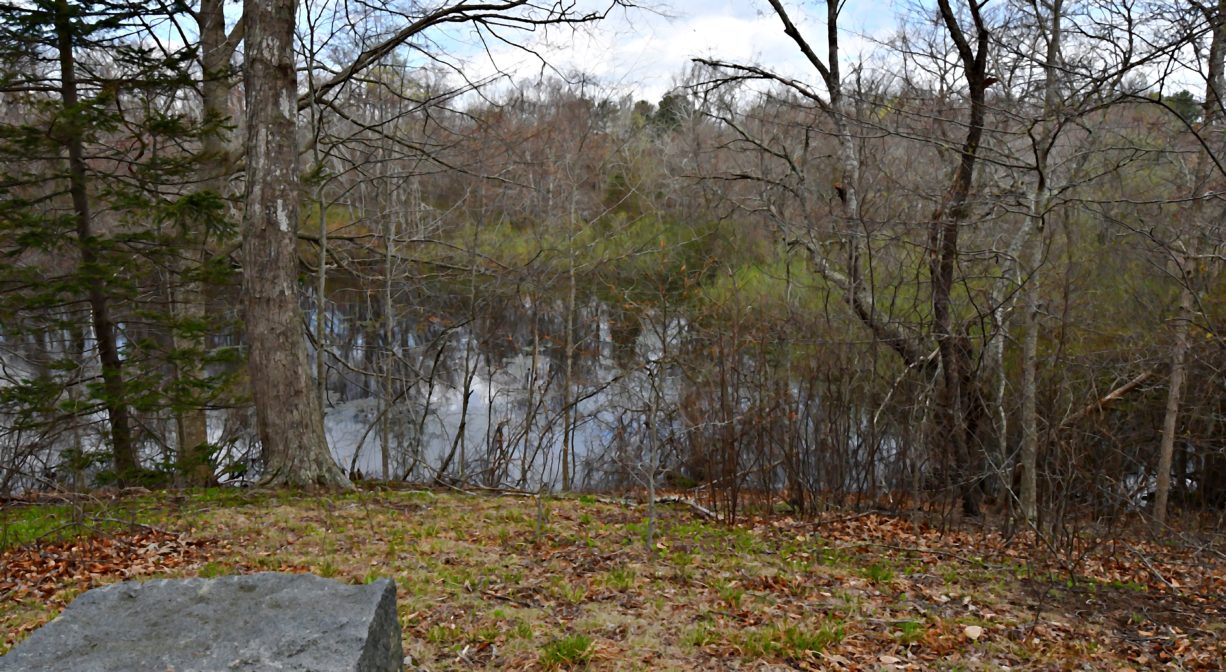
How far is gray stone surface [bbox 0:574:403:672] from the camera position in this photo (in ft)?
9.43

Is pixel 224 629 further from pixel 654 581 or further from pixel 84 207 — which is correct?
pixel 84 207

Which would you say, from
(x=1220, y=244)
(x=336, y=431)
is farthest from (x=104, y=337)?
(x=1220, y=244)

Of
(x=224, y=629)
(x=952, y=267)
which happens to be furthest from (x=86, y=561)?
(x=952, y=267)

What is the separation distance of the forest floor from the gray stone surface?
912 mm

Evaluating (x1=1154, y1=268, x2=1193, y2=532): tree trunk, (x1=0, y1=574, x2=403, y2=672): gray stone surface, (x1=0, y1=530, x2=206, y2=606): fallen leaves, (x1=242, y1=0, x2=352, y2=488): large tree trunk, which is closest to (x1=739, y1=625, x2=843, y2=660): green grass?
(x1=0, y1=574, x2=403, y2=672): gray stone surface

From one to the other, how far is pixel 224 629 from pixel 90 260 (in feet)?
24.9

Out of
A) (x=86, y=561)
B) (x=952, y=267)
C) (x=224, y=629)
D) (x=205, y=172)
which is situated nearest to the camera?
(x=224, y=629)

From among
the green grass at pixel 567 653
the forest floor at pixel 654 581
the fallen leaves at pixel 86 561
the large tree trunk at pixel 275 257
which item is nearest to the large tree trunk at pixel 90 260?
the forest floor at pixel 654 581

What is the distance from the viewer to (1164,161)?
11.6m

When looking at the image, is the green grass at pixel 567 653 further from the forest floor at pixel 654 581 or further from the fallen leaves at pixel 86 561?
the fallen leaves at pixel 86 561

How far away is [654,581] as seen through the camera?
5641 mm

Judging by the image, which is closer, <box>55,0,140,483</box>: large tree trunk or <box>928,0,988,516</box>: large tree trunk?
<box>928,0,988,516</box>: large tree trunk

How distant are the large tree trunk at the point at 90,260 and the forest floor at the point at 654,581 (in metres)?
1.57

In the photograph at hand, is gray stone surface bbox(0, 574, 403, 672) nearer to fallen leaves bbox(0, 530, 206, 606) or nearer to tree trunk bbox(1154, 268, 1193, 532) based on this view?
fallen leaves bbox(0, 530, 206, 606)
